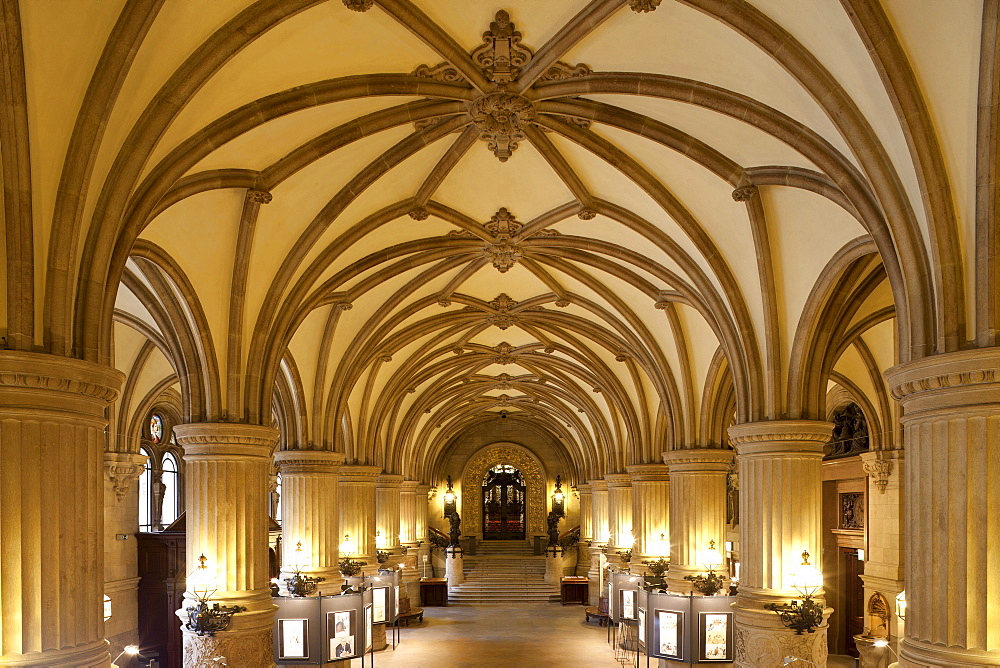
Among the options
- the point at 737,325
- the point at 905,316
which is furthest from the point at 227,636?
the point at 905,316

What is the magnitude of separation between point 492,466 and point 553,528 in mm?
7836

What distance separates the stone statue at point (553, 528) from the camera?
4075 cm

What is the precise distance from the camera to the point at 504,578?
4091 cm

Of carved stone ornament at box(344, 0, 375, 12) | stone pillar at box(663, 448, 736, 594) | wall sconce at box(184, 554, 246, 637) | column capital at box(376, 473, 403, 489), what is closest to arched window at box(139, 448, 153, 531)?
column capital at box(376, 473, 403, 489)

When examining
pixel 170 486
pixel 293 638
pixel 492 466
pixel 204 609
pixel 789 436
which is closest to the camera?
pixel 204 609

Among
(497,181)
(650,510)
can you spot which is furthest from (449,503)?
(497,181)

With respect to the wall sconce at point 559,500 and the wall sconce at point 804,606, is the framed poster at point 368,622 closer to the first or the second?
the wall sconce at point 804,606

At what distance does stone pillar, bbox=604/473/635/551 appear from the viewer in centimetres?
2848

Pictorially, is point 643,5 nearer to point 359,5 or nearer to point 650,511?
point 359,5

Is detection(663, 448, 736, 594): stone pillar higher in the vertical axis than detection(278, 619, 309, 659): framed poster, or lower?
higher

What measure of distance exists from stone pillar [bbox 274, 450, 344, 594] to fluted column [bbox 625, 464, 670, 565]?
7108 mm

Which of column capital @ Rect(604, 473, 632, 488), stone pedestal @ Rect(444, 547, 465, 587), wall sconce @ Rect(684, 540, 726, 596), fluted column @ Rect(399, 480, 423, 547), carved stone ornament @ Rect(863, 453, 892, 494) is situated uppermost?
carved stone ornament @ Rect(863, 453, 892, 494)

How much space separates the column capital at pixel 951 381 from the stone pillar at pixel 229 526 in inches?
338

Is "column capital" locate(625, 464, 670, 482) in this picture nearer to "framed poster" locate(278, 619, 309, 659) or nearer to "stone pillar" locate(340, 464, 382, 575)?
"stone pillar" locate(340, 464, 382, 575)
